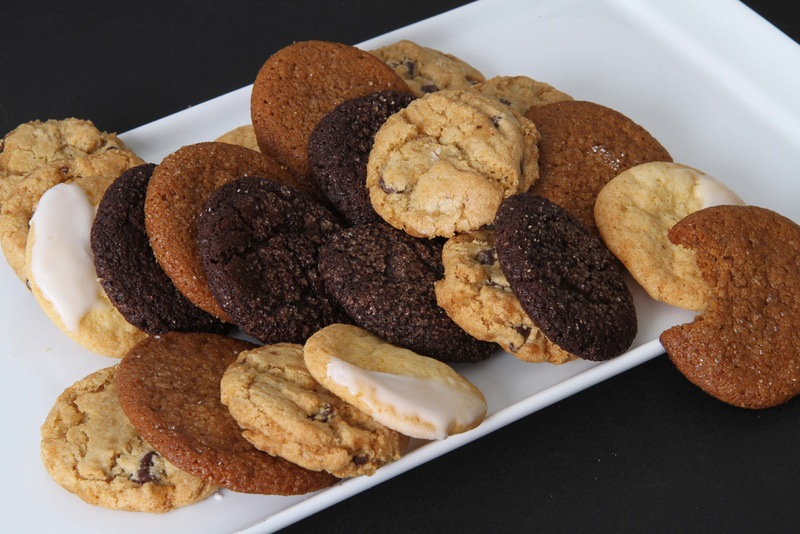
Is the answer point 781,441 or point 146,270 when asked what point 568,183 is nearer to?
point 781,441

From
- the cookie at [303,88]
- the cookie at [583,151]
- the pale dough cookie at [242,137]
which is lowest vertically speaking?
the pale dough cookie at [242,137]

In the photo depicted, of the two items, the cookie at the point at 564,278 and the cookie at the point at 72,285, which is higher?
the cookie at the point at 564,278

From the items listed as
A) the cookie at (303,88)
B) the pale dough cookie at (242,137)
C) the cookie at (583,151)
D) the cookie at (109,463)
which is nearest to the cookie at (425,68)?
the cookie at (303,88)

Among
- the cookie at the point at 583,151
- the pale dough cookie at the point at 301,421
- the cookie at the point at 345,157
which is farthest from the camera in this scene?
the cookie at the point at 583,151

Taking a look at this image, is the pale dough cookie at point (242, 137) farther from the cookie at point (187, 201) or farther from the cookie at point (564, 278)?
the cookie at point (564, 278)

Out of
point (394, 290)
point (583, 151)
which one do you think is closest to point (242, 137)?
point (394, 290)

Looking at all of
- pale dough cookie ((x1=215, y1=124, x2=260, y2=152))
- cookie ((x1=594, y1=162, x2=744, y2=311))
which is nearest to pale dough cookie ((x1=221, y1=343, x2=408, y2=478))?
cookie ((x1=594, y1=162, x2=744, y2=311))

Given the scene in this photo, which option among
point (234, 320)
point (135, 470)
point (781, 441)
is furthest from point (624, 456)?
point (135, 470)
